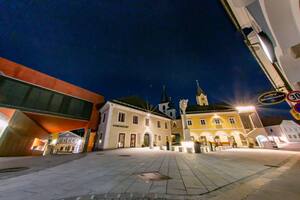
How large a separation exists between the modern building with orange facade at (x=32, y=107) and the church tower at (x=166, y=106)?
82.5ft

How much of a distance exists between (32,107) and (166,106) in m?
33.0

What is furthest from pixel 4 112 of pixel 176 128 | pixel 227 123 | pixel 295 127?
pixel 295 127

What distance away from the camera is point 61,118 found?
14.5 m

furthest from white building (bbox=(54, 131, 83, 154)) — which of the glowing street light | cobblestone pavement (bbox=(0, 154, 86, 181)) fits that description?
the glowing street light

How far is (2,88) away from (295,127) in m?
58.0

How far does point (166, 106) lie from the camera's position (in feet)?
128

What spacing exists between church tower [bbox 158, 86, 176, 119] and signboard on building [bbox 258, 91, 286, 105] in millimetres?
30131

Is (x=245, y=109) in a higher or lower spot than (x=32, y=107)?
higher

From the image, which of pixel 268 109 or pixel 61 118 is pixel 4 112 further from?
pixel 268 109

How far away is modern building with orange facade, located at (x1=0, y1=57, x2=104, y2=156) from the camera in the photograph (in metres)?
9.98

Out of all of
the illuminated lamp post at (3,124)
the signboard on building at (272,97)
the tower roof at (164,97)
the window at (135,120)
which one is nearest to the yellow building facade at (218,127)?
the window at (135,120)

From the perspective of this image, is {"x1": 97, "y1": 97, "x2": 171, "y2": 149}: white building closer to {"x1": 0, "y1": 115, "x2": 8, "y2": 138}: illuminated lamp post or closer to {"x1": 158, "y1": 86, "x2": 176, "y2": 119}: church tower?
{"x1": 0, "y1": 115, "x2": 8, "y2": 138}: illuminated lamp post

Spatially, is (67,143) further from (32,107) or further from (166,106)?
(166,106)

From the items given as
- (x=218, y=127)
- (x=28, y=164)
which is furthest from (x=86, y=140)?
(x=218, y=127)
